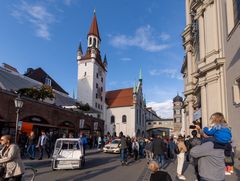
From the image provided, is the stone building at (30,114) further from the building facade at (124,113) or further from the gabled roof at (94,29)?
the gabled roof at (94,29)

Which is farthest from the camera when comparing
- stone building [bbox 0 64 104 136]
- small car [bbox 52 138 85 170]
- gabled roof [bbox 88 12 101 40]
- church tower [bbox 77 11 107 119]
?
gabled roof [bbox 88 12 101 40]

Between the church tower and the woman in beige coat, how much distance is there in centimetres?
5490

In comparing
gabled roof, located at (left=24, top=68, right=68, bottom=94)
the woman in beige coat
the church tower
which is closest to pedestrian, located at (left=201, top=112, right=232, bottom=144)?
the woman in beige coat

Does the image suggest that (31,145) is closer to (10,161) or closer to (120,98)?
(10,161)

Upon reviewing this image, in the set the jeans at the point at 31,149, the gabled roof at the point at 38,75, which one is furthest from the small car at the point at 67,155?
the gabled roof at the point at 38,75

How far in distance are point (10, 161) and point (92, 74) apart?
58.6m

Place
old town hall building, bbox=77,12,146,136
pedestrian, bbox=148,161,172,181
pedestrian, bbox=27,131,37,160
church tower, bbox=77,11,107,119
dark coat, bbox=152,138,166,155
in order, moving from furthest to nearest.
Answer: old town hall building, bbox=77,12,146,136 → church tower, bbox=77,11,107,119 → pedestrian, bbox=27,131,37,160 → dark coat, bbox=152,138,166,155 → pedestrian, bbox=148,161,172,181

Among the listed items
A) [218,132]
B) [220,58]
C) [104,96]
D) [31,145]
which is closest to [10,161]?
[218,132]

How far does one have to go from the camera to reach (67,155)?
1248 cm

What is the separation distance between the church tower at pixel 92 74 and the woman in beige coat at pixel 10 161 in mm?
54904

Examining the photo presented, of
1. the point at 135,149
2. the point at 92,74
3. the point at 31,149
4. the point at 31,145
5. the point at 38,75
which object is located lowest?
the point at 135,149

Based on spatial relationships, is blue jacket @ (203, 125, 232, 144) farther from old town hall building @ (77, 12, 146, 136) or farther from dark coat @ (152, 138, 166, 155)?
old town hall building @ (77, 12, 146, 136)

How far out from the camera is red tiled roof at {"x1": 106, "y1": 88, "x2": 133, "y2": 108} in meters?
74.9

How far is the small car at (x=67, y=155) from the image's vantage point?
11.9 meters
